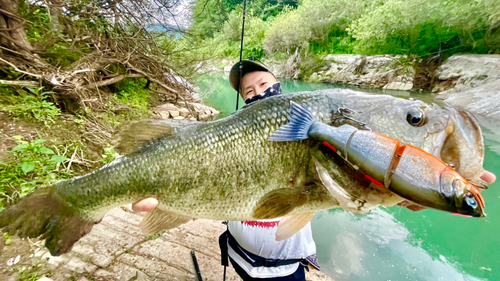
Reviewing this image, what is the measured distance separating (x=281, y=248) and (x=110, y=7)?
20.4ft

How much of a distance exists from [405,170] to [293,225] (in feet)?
2.30

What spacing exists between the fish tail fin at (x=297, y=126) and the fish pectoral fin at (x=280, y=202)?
0.89 ft

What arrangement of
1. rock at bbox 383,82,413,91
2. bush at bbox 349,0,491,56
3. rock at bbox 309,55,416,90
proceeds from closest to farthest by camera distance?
bush at bbox 349,0,491,56 → rock at bbox 383,82,413,91 → rock at bbox 309,55,416,90

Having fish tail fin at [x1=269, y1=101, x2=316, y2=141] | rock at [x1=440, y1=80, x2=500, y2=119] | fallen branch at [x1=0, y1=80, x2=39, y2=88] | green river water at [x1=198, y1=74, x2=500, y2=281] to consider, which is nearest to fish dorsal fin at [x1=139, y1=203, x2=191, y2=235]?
fish tail fin at [x1=269, y1=101, x2=316, y2=141]

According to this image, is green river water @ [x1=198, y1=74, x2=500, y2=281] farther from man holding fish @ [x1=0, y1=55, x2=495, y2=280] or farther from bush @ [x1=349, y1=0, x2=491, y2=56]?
bush @ [x1=349, y1=0, x2=491, y2=56]

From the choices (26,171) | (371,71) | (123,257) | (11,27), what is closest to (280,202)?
(123,257)

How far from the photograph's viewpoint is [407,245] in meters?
3.83

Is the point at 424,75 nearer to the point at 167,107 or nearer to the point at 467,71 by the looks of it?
the point at 467,71

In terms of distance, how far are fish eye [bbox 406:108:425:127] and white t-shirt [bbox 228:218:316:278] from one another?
1064 mm

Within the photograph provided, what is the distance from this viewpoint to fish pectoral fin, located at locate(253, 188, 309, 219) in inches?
45.5

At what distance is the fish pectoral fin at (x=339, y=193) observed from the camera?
1.03 m

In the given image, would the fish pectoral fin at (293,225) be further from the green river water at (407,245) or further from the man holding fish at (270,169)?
the green river water at (407,245)

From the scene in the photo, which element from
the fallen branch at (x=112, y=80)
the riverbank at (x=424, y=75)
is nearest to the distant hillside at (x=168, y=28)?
the fallen branch at (x=112, y=80)

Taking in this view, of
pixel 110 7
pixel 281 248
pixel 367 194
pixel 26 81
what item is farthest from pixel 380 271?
pixel 110 7
